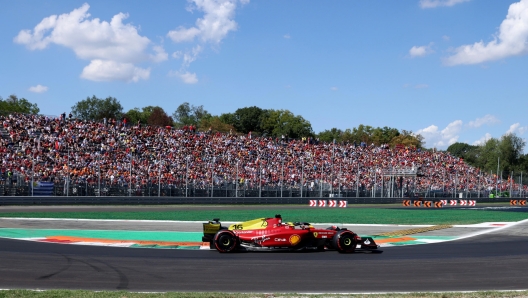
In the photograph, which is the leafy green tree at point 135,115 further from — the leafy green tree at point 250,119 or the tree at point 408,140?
the tree at point 408,140

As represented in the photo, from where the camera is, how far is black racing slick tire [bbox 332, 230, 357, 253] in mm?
16250

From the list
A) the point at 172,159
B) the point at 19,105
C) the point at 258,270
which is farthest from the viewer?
the point at 19,105

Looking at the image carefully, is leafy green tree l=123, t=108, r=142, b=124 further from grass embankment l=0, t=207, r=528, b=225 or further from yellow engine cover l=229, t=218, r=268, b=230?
yellow engine cover l=229, t=218, r=268, b=230

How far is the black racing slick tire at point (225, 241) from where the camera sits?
52.5ft

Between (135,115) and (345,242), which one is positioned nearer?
(345,242)

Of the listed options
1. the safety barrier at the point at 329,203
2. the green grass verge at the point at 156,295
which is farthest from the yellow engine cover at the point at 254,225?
the safety barrier at the point at 329,203

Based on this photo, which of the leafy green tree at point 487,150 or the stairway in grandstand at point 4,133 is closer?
the stairway in grandstand at point 4,133

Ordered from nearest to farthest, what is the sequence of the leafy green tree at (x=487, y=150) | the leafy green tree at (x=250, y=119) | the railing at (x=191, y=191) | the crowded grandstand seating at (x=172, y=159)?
the railing at (x=191, y=191)
the crowded grandstand seating at (x=172, y=159)
the leafy green tree at (x=250, y=119)
the leafy green tree at (x=487, y=150)

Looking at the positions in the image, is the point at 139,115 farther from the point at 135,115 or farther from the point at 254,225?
the point at 254,225

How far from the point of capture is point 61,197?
39.5m

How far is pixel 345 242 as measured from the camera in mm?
16312

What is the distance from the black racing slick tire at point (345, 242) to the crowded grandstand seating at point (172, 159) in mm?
28762

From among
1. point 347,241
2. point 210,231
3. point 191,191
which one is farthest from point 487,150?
point 210,231

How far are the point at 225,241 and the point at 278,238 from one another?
5.15ft
